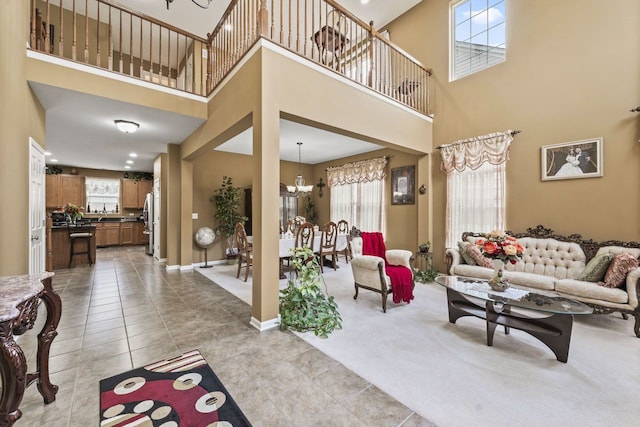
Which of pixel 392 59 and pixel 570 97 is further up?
pixel 392 59

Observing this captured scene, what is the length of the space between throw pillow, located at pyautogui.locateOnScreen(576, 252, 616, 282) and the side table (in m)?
2.21

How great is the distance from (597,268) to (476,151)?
2.38m

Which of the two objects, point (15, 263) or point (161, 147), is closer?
point (15, 263)

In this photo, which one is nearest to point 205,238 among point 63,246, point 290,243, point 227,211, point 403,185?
point 227,211

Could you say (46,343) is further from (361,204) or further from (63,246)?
(361,204)

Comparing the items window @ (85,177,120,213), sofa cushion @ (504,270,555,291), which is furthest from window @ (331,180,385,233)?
window @ (85,177,120,213)

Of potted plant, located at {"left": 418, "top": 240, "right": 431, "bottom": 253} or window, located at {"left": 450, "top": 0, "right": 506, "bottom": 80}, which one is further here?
potted plant, located at {"left": 418, "top": 240, "right": 431, "bottom": 253}

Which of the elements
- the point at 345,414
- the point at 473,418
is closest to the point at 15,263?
the point at 345,414

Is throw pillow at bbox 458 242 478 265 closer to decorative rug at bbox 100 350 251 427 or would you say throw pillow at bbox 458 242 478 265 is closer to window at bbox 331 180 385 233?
window at bbox 331 180 385 233

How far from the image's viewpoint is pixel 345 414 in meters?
1.71

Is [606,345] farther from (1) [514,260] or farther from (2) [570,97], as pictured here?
(2) [570,97]

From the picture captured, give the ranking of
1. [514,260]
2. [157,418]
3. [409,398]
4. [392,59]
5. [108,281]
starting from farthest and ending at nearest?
1. [392,59]
2. [108,281]
3. [514,260]
4. [409,398]
5. [157,418]

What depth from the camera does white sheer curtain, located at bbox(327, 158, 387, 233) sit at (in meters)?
6.68

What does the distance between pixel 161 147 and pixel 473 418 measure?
7.00 m
